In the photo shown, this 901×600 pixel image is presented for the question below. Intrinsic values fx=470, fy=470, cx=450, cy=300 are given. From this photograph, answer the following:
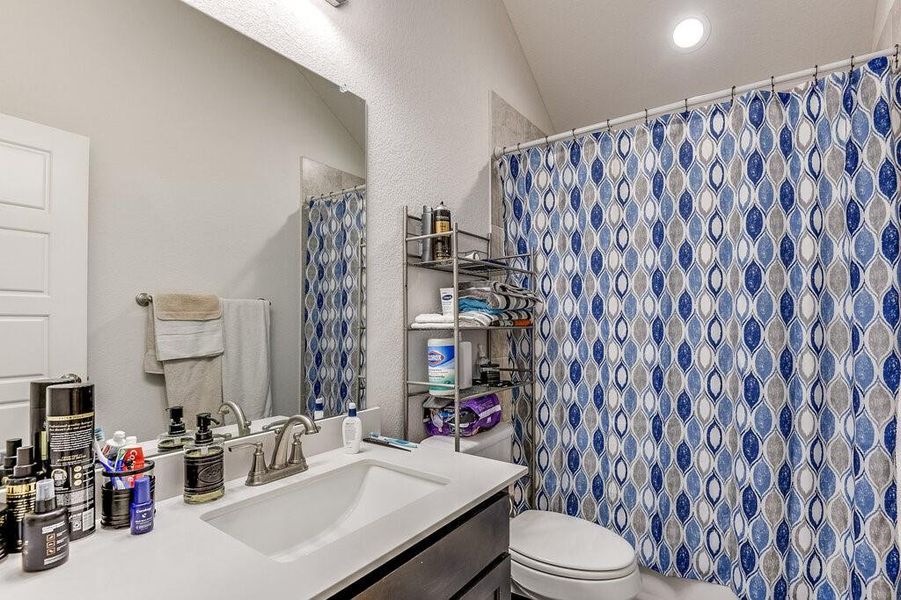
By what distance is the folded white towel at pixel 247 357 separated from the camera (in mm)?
1145

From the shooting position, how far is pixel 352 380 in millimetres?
1457

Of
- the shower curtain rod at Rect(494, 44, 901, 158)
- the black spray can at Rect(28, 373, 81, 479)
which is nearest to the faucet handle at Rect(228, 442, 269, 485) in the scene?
the black spray can at Rect(28, 373, 81, 479)

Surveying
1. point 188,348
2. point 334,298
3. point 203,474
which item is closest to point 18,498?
point 203,474

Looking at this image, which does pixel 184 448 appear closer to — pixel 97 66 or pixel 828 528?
A: pixel 97 66

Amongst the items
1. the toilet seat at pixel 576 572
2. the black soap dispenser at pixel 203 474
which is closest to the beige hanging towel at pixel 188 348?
the black soap dispenser at pixel 203 474

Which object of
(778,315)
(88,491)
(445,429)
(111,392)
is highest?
(778,315)

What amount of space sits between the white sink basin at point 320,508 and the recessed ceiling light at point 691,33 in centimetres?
236

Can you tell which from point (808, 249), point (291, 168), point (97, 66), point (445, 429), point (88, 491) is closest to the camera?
point (88, 491)

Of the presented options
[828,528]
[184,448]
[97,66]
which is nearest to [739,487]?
[828,528]

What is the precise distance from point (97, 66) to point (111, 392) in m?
0.65

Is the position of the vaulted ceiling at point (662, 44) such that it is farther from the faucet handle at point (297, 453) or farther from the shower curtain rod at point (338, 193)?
the faucet handle at point (297, 453)

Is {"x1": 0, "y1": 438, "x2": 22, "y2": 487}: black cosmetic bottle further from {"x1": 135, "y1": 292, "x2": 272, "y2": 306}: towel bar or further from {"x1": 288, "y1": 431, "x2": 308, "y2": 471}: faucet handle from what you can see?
{"x1": 288, "y1": 431, "x2": 308, "y2": 471}: faucet handle

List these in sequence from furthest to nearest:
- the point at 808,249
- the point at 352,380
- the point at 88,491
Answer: the point at 808,249 < the point at 352,380 < the point at 88,491

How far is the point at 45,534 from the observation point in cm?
69
